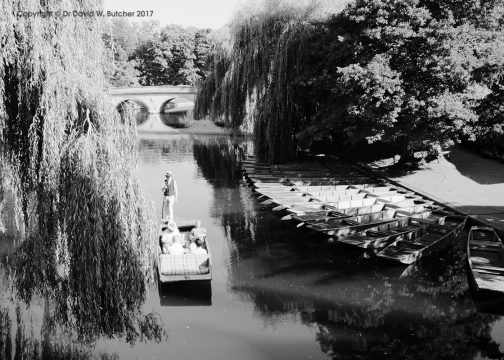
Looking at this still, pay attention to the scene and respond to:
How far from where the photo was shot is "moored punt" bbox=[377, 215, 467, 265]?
45.0 feet

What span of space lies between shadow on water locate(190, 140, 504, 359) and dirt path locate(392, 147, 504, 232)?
136 inches

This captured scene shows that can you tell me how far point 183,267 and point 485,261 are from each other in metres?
7.18

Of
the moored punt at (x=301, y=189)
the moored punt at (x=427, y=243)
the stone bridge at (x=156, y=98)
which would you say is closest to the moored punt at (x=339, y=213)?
the moored punt at (x=427, y=243)

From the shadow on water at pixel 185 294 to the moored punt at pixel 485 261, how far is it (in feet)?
19.8

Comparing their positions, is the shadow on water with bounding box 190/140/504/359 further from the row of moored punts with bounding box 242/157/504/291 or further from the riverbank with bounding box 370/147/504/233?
the riverbank with bounding box 370/147/504/233

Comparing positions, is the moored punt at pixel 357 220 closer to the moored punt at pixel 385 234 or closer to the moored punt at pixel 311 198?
the moored punt at pixel 385 234

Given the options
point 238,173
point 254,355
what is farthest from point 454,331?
point 238,173

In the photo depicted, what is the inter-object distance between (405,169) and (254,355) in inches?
674

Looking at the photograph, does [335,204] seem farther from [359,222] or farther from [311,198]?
[359,222]

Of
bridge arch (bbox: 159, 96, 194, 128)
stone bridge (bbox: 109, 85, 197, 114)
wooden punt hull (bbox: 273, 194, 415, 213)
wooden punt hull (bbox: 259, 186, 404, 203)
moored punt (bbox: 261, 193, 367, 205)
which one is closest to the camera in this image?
wooden punt hull (bbox: 273, 194, 415, 213)

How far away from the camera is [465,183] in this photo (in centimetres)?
2262

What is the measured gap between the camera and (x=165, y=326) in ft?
36.2

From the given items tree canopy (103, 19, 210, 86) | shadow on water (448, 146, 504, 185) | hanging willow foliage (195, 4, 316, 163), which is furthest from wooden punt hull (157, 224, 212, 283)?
tree canopy (103, 19, 210, 86)

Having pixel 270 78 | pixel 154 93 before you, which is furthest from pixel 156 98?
pixel 270 78
